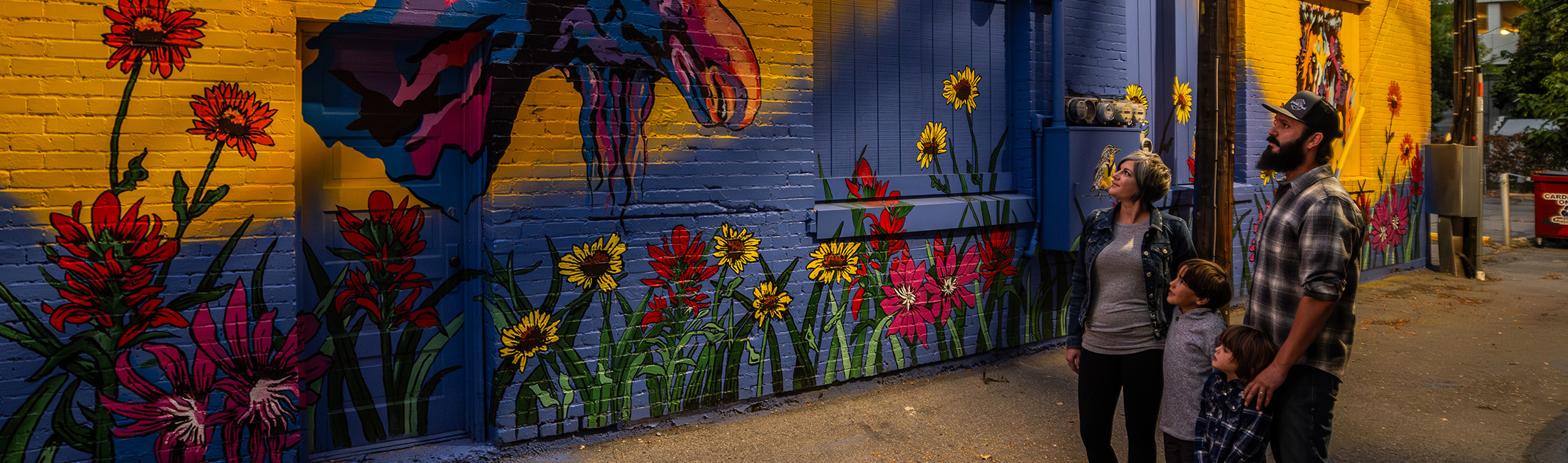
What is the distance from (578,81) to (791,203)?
150 centimetres

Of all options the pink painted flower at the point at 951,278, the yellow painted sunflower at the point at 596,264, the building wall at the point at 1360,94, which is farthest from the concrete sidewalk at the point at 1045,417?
the building wall at the point at 1360,94

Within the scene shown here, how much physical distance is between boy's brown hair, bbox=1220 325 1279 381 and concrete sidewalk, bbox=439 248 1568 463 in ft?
6.19

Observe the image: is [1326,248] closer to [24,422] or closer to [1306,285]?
[1306,285]

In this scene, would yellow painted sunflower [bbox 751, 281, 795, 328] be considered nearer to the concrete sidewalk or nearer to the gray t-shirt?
the concrete sidewalk

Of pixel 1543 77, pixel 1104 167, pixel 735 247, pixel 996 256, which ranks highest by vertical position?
pixel 1543 77

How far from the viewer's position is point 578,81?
4965mm

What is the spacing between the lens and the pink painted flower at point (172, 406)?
4008mm

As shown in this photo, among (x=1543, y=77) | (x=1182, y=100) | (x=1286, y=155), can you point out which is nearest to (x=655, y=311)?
(x=1286, y=155)

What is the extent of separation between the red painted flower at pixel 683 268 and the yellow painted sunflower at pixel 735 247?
2.8 inches

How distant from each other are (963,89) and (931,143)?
48 centimetres

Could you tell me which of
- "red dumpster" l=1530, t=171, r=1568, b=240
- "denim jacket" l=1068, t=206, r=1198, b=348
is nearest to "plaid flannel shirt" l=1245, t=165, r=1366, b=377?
"denim jacket" l=1068, t=206, r=1198, b=348

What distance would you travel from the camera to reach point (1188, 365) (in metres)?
3.39

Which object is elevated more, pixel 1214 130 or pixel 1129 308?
pixel 1214 130

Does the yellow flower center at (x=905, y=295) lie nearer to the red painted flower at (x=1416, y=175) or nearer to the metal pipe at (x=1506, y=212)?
the red painted flower at (x=1416, y=175)
